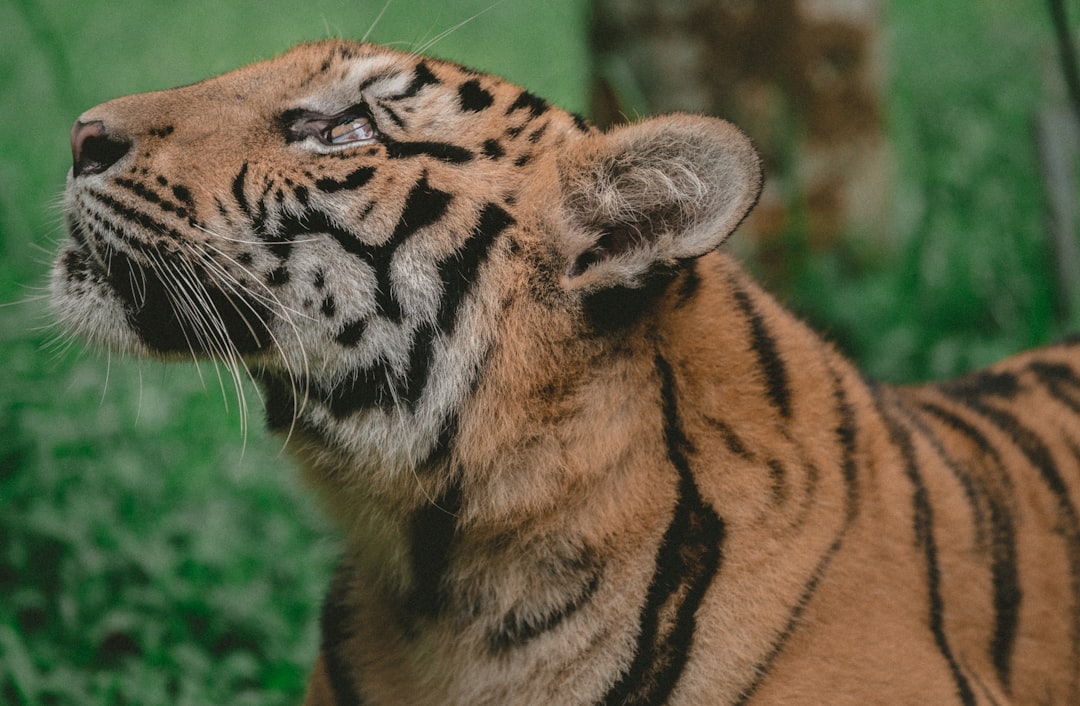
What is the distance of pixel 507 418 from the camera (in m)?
1.97

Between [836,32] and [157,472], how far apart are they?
2.89 metres

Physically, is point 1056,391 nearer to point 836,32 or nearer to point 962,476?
point 962,476

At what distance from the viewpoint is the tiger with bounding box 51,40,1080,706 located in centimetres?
196

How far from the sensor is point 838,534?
2055mm

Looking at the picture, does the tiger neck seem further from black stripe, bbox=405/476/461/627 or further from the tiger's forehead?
the tiger's forehead

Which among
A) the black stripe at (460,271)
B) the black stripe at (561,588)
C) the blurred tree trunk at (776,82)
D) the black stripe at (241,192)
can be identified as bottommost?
the black stripe at (561,588)

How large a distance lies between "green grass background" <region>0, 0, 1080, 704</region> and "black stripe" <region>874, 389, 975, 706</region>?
45.5 inches

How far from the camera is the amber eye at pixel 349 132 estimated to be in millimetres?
2094

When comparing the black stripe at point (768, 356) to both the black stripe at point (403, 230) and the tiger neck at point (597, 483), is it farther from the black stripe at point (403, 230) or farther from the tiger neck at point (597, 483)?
the black stripe at point (403, 230)

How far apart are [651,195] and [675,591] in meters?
0.69

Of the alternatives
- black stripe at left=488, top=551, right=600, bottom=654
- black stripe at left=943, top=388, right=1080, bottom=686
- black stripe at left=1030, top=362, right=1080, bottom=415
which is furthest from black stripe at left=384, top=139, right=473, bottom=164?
black stripe at left=1030, top=362, right=1080, bottom=415

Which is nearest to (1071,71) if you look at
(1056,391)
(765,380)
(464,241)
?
(1056,391)

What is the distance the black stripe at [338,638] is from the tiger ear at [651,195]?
2.76 ft

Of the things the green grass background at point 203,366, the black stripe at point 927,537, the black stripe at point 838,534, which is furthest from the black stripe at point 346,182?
the black stripe at point 927,537
